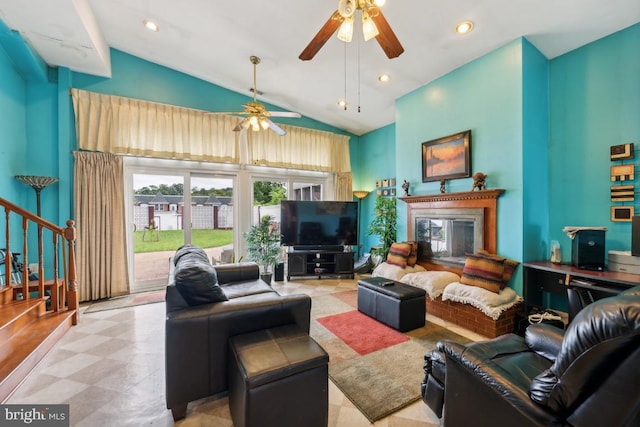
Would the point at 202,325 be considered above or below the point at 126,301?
above

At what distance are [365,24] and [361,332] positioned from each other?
2862 mm

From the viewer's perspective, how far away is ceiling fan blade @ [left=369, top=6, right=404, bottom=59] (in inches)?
70.3

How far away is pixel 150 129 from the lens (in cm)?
423

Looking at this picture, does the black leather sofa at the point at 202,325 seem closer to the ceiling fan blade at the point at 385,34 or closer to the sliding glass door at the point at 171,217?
the ceiling fan blade at the point at 385,34

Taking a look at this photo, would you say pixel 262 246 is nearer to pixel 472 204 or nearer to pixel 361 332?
pixel 361 332

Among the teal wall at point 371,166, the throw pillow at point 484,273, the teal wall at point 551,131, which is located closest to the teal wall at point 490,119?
the teal wall at point 551,131

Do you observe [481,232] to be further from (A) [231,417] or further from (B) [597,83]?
(A) [231,417]

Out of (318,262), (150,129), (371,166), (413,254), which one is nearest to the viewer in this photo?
(413,254)

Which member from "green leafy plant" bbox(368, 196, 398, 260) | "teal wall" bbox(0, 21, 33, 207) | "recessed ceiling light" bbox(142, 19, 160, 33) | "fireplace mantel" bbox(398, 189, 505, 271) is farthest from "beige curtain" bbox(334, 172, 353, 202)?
"teal wall" bbox(0, 21, 33, 207)

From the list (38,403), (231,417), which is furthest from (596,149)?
(38,403)

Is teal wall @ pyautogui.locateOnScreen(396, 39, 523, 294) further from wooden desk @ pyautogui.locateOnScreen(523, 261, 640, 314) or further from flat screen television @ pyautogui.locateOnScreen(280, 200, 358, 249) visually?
flat screen television @ pyautogui.locateOnScreen(280, 200, 358, 249)

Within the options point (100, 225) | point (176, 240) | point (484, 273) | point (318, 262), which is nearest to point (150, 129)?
point (100, 225)

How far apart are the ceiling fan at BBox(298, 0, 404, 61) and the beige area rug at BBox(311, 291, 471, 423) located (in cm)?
258

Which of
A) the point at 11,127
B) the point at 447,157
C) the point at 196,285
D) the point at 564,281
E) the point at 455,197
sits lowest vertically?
the point at 564,281
